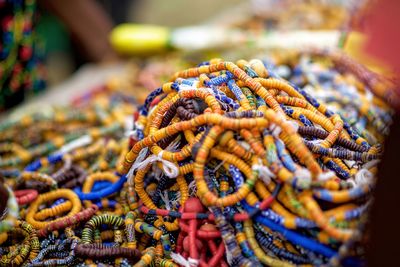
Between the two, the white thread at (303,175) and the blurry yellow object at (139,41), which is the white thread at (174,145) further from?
the blurry yellow object at (139,41)

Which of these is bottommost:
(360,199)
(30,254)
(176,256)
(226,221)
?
(30,254)

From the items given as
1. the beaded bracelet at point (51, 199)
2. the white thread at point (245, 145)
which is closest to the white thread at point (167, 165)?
the white thread at point (245, 145)

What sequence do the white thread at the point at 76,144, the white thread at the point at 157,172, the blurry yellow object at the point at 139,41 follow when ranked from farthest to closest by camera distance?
the blurry yellow object at the point at 139,41 < the white thread at the point at 76,144 < the white thread at the point at 157,172

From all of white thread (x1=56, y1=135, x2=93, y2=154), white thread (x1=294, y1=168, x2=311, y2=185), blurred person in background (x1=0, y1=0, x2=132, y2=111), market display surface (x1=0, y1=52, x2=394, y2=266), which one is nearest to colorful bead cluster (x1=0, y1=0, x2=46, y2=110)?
blurred person in background (x1=0, y1=0, x2=132, y2=111)

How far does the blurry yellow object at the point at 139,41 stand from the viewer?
220 centimetres

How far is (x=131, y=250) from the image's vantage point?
3.28 feet

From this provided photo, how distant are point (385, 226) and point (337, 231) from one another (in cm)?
11

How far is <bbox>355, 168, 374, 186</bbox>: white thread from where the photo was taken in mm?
896

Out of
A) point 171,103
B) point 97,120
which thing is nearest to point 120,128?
point 97,120

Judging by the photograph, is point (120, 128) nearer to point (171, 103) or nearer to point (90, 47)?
point (171, 103)

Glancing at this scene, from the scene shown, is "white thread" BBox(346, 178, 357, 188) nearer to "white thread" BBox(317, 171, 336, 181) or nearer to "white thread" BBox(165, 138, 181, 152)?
"white thread" BBox(317, 171, 336, 181)

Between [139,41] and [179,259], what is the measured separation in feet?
4.79

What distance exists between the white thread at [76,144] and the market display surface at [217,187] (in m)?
0.11

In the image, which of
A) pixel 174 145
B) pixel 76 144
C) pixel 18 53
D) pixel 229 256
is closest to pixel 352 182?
pixel 229 256
